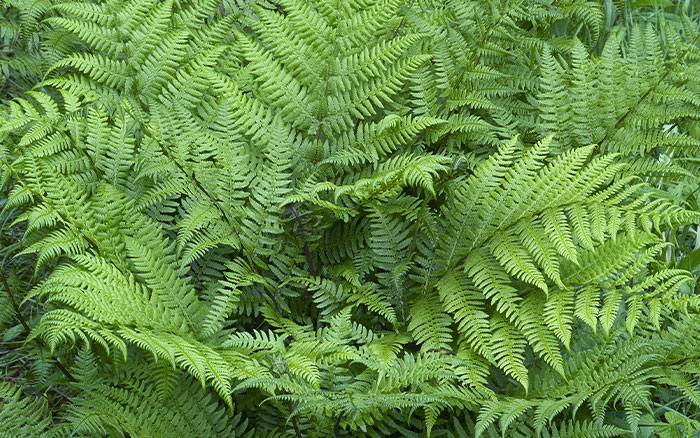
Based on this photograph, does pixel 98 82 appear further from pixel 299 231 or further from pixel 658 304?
pixel 658 304

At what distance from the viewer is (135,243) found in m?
2.21

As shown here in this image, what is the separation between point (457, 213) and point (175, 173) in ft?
3.54

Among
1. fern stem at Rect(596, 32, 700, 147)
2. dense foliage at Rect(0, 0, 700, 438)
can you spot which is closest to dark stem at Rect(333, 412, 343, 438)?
dense foliage at Rect(0, 0, 700, 438)

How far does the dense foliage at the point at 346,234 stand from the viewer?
6.75ft

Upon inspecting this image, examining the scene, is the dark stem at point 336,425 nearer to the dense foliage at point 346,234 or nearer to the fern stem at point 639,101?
the dense foliage at point 346,234

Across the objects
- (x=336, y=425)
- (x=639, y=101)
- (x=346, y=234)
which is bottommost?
(x=336, y=425)

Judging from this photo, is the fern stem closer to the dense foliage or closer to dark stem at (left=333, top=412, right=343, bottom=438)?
the dense foliage

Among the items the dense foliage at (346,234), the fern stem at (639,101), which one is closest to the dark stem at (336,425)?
the dense foliage at (346,234)

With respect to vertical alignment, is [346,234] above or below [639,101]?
below

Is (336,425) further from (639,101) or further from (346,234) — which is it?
(639,101)

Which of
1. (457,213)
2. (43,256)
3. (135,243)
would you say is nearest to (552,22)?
(457,213)

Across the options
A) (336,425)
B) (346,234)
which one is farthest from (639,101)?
(336,425)

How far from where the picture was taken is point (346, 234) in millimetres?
2590

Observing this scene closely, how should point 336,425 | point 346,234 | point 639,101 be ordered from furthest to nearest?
point 639,101, point 346,234, point 336,425
